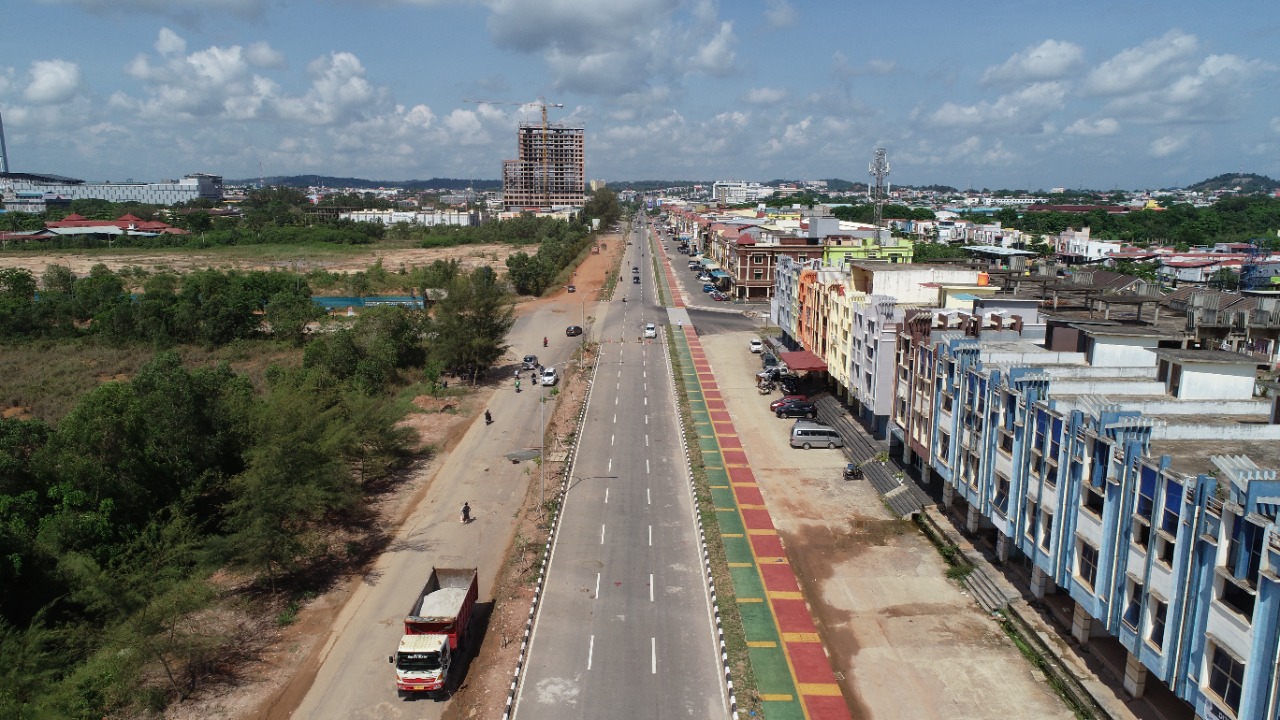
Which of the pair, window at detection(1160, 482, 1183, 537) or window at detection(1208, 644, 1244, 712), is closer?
window at detection(1208, 644, 1244, 712)

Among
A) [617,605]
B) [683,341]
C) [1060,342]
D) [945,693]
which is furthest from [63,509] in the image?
[683,341]

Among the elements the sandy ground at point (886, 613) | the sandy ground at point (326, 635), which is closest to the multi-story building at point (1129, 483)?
the sandy ground at point (886, 613)

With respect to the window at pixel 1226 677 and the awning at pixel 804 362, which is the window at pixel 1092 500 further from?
the awning at pixel 804 362

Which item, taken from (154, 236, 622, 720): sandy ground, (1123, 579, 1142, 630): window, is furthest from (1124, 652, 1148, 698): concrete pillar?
(154, 236, 622, 720): sandy ground

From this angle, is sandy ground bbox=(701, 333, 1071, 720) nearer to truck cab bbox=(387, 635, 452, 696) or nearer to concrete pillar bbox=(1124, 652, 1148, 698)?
concrete pillar bbox=(1124, 652, 1148, 698)

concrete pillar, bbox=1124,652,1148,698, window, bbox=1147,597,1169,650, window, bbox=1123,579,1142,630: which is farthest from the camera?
concrete pillar, bbox=1124,652,1148,698

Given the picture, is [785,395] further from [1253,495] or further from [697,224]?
[697,224]
